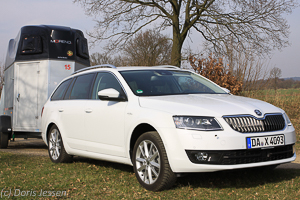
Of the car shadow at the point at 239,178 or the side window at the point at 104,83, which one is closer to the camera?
the car shadow at the point at 239,178

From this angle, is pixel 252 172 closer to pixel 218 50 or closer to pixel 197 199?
pixel 197 199

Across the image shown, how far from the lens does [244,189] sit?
4.75 metres

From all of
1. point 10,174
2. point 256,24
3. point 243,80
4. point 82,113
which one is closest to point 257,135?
point 82,113

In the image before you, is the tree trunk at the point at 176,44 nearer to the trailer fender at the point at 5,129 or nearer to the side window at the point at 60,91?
the trailer fender at the point at 5,129

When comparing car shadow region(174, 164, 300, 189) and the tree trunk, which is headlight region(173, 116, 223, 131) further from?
the tree trunk

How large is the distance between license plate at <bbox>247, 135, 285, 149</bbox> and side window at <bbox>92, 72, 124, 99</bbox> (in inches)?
88.1

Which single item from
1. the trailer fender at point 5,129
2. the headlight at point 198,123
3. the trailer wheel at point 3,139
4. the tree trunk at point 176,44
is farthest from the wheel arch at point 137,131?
the tree trunk at point 176,44

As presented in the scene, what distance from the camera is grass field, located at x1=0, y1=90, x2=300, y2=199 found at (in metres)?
4.57

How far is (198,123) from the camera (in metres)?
4.36

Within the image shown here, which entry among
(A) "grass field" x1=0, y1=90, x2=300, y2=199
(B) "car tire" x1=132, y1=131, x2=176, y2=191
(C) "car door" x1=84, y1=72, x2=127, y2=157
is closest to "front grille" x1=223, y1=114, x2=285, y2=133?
(A) "grass field" x1=0, y1=90, x2=300, y2=199

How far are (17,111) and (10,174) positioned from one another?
5.34 m

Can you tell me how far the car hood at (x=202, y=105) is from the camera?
14.6 ft

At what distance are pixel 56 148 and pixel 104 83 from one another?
2.05 m

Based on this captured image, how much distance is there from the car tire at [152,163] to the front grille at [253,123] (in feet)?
3.03
